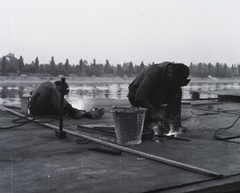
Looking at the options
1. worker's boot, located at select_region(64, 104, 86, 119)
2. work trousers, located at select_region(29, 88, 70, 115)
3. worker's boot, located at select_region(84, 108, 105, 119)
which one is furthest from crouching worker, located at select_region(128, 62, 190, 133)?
work trousers, located at select_region(29, 88, 70, 115)

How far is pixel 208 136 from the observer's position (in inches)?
202

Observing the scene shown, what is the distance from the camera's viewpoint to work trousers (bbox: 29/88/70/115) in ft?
24.2

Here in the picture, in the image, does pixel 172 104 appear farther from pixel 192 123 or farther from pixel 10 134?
pixel 10 134

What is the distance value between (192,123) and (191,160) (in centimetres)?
323

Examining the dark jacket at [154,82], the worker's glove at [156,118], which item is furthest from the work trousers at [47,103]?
the worker's glove at [156,118]

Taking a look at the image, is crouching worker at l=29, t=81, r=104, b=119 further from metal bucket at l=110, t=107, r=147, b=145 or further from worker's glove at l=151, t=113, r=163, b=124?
metal bucket at l=110, t=107, r=147, b=145

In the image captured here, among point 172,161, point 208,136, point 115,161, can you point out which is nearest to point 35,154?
point 115,161

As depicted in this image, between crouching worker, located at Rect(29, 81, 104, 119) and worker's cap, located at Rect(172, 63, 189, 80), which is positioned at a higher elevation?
worker's cap, located at Rect(172, 63, 189, 80)

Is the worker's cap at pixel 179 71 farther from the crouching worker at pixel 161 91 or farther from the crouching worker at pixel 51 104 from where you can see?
the crouching worker at pixel 51 104

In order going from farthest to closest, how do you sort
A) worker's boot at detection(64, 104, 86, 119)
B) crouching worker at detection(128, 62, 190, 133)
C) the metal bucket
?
1. worker's boot at detection(64, 104, 86, 119)
2. crouching worker at detection(128, 62, 190, 133)
3. the metal bucket

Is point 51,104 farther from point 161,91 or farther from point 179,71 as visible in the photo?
point 179,71

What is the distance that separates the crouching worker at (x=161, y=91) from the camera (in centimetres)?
517

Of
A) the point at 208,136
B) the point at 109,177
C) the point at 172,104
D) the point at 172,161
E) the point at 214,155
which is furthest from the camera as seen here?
the point at 172,104

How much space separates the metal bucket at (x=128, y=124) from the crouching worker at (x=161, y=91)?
705 mm
